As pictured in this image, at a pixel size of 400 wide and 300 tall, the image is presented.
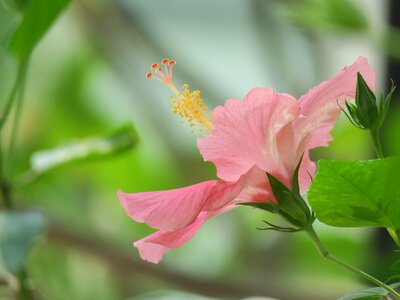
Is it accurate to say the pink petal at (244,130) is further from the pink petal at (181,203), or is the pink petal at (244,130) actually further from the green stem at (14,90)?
the green stem at (14,90)

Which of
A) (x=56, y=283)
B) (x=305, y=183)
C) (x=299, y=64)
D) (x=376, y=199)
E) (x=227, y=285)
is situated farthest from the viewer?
(x=299, y=64)

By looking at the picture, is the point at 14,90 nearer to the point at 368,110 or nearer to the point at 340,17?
the point at 368,110

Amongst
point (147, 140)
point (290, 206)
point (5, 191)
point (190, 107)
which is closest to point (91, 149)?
point (5, 191)

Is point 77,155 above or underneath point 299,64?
above

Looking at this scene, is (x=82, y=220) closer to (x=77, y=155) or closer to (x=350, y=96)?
(x=77, y=155)

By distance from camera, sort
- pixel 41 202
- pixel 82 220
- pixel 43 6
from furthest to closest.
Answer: pixel 82 220 < pixel 41 202 < pixel 43 6

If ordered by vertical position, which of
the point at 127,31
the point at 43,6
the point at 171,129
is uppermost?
the point at 43,6

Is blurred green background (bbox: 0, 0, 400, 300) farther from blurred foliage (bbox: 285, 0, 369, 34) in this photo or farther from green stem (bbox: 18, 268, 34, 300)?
green stem (bbox: 18, 268, 34, 300)

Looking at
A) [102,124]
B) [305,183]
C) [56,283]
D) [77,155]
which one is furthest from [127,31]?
[305,183]
